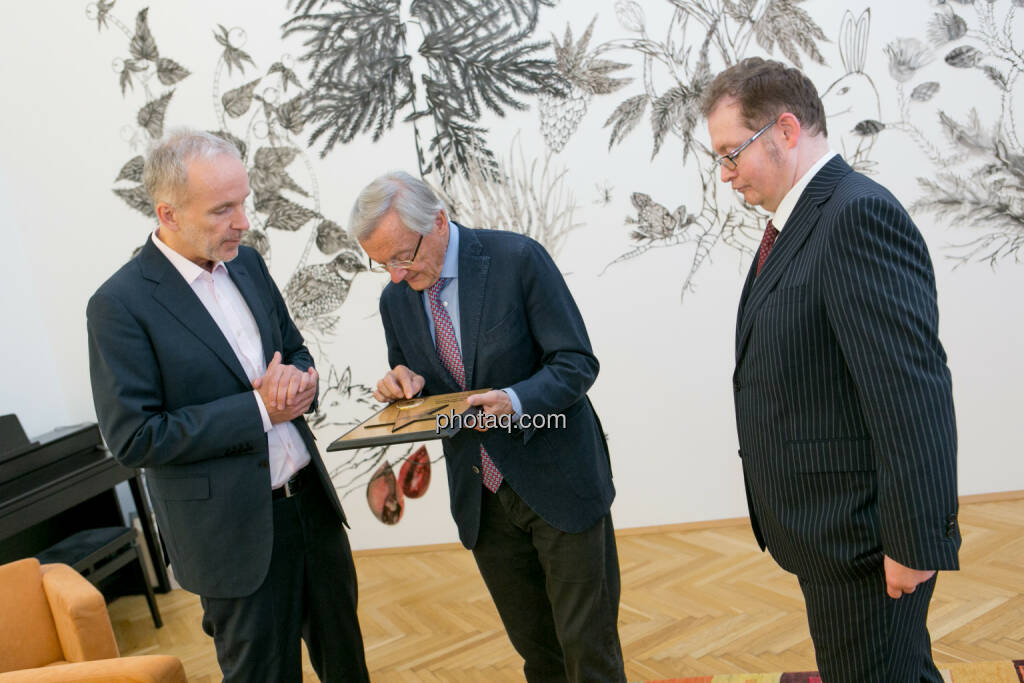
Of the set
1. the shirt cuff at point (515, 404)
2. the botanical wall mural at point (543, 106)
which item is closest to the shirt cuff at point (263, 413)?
the shirt cuff at point (515, 404)

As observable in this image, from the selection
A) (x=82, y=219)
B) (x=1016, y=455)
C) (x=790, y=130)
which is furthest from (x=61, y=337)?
(x=1016, y=455)

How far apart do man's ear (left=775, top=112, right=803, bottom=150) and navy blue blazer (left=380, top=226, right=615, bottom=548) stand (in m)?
0.70

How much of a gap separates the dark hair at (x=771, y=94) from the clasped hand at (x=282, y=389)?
127cm

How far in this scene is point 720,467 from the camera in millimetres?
4113

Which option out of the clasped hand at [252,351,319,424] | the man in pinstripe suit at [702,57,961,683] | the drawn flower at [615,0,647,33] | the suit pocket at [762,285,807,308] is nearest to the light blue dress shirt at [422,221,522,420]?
the clasped hand at [252,351,319,424]

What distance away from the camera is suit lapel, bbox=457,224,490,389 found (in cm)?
206

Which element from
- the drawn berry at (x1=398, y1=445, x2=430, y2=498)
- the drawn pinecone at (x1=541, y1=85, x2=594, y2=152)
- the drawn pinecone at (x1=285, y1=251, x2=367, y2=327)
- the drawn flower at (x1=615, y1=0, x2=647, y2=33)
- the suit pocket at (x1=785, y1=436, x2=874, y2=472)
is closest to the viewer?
the suit pocket at (x1=785, y1=436, x2=874, y2=472)

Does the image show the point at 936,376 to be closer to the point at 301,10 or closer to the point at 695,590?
the point at 695,590

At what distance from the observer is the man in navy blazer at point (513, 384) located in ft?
6.61

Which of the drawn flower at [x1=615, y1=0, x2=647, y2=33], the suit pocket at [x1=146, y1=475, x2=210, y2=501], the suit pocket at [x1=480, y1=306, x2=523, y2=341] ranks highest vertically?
the drawn flower at [x1=615, y1=0, x2=647, y2=33]

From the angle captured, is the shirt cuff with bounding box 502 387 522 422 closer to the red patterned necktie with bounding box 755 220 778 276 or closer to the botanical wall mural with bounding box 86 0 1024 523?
the red patterned necktie with bounding box 755 220 778 276

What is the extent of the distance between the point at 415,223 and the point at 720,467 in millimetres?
2689

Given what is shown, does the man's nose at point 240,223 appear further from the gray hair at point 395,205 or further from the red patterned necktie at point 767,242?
the red patterned necktie at point 767,242

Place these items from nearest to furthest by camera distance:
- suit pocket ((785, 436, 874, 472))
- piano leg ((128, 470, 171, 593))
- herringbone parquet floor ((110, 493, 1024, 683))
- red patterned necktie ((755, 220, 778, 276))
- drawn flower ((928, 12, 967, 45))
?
suit pocket ((785, 436, 874, 472)), red patterned necktie ((755, 220, 778, 276)), herringbone parquet floor ((110, 493, 1024, 683)), drawn flower ((928, 12, 967, 45)), piano leg ((128, 470, 171, 593))
